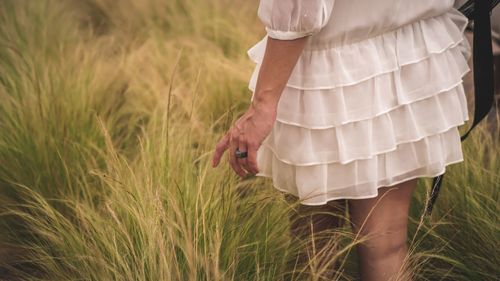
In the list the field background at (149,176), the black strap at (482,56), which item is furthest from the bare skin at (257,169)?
the black strap at (482,56)

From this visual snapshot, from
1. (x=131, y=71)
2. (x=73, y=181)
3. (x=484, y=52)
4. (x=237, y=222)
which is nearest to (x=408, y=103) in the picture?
(x=484, y=52)

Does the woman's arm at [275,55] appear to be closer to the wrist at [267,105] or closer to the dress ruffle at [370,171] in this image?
the wrist at [267,105]

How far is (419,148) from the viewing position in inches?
51.5

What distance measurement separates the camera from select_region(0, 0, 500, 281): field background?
162 centimetres

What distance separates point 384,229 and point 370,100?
29 cm

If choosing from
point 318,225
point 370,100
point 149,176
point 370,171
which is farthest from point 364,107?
point 149,176

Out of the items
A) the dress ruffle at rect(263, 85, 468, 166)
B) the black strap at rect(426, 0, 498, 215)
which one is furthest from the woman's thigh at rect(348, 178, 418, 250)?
the black strap at rect(426, 0, 498, 215)

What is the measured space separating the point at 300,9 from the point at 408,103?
1.03 feet

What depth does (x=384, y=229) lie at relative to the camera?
4.42 ft

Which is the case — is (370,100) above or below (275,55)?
below

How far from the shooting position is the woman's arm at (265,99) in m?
1.16

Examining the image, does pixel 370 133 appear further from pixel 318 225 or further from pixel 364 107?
pixel 318 225

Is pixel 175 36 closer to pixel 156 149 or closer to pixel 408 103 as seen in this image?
pixel 156 149

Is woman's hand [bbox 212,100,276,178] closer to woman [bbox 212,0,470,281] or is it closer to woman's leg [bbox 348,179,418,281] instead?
woman [bbox 212,0,470,281]
